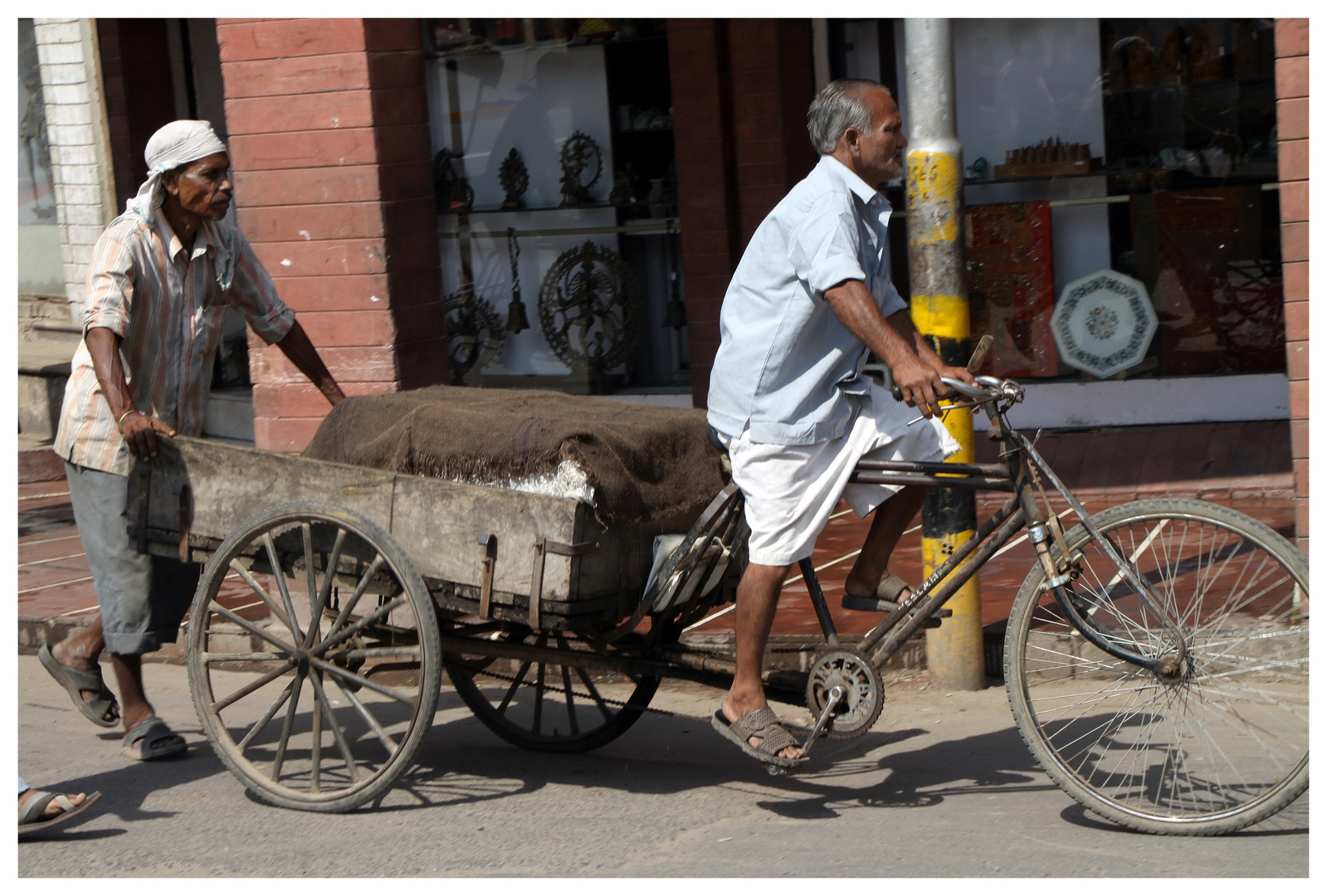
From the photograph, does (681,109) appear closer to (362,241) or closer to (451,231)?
(451,231)

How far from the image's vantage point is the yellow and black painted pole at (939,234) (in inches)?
181

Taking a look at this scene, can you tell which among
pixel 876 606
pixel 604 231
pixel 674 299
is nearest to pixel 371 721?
pixel 876 606

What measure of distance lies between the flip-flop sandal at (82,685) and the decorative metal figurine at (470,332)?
14.5 ft

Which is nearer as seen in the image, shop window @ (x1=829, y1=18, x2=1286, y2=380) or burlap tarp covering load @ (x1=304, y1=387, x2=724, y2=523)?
burlap tarp covering load @ (x1=304, y1=387, x2=724, y2=523)

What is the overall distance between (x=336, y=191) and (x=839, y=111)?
2969 mm

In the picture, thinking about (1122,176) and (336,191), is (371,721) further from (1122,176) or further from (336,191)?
(1122,176)

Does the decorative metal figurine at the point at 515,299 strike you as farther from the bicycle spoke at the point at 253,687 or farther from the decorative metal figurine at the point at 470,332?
the bicycle spoke at the point at 253,687

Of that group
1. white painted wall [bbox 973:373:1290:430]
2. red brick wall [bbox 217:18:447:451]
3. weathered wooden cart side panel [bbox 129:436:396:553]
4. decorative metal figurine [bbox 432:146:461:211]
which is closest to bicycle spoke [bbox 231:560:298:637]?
weathered wooden cart side panel [bbox 129:436:396:553]

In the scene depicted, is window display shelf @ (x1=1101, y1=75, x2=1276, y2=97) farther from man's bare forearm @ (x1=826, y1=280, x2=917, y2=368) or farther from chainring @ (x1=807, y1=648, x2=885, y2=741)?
chainring @ (x1=807, y1=648, x2=885, y2=741)

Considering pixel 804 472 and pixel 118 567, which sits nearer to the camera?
pixel 804 472

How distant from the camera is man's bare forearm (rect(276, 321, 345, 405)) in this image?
15.5 feet

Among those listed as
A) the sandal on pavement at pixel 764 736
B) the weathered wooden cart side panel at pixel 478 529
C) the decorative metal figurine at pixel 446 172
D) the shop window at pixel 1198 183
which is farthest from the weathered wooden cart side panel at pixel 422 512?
the decorative metal figurine at pixel 446 172

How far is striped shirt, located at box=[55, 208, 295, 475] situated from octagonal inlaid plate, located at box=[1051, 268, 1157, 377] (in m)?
4.68

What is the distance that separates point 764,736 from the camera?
3758 mm
